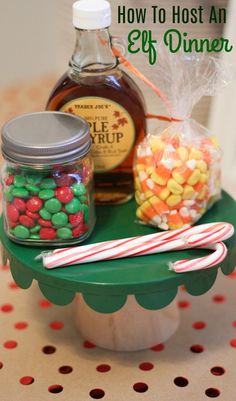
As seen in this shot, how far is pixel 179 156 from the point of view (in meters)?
0.67

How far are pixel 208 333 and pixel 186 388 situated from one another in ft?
0.34

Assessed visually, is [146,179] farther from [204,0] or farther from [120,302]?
[204,0]

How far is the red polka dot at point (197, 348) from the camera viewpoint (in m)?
0.74

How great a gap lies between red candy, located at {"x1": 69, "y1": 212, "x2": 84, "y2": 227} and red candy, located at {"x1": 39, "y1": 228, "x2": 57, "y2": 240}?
23 mm

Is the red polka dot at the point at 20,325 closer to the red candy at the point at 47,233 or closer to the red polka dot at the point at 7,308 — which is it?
the red polka dot at the point at 7,308

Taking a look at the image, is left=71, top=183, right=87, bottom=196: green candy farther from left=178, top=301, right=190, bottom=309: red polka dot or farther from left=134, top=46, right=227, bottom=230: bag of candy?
left=178, top=301, right=190, bottom=309: red polka dot

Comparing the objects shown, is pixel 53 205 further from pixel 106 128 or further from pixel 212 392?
pixel 212 392

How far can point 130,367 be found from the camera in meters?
0.71

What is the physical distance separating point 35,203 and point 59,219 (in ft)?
0.10

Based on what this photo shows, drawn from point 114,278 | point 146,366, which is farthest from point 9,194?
point 146,366

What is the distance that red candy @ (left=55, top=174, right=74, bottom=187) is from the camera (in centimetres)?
64

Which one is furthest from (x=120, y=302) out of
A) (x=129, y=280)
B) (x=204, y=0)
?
(x=204, y=0)

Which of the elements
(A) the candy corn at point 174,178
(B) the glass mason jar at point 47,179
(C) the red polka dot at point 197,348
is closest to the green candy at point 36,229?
(B) the glass mason jar at point 47,179

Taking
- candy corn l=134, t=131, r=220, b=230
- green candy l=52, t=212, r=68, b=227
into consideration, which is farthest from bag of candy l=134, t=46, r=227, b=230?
green candy l=52, t=212, r=68, b=227
